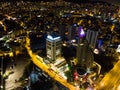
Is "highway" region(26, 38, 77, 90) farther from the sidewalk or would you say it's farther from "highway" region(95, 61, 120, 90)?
"highway" region(95, 61, 120, 90)

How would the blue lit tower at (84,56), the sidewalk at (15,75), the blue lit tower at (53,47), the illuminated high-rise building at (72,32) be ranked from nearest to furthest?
the sidewalk at (15,75) → the blue lit tower at (84,56) → the blue lit tower at (53,47) → the illuminated high-rise building at (72,32)

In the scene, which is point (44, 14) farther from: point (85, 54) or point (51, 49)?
point (85, 54)

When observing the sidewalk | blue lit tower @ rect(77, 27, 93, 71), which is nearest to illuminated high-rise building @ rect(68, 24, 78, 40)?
blue lit tower @ rect(77, 27, 93, 71)

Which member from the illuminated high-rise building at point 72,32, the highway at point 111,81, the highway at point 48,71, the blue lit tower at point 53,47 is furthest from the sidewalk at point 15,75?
the illuminated high-rise building at point 72,32

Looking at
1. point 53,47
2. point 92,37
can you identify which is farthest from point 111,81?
point 92,37

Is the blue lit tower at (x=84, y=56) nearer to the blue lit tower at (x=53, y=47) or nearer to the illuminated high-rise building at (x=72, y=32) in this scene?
the blue lit tower at (x=53, y=47)

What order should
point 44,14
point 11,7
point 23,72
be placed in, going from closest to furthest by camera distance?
point 23,72 → point 44,14 → point 11,7

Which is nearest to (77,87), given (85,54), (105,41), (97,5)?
(85,54)
